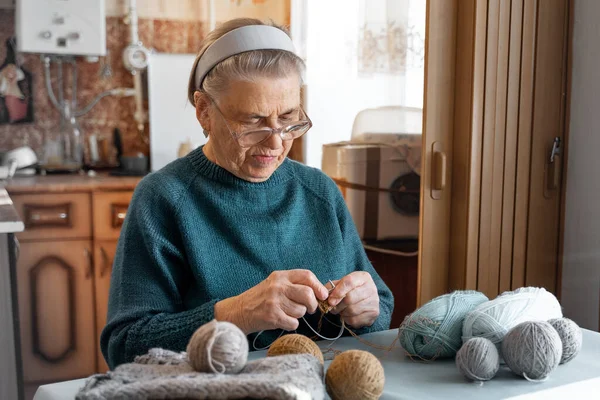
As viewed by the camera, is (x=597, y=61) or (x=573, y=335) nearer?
(x=573, y=335)

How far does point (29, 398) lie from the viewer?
2811 millimetres

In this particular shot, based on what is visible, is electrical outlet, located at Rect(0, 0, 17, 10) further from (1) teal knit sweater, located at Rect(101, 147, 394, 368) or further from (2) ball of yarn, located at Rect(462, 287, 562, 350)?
(2) ball of yarn, located at Rect(462, 287, 562, 350)

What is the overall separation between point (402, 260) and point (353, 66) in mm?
730

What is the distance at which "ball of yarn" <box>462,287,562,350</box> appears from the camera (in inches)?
41.9

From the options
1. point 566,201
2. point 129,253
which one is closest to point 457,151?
point 566,201

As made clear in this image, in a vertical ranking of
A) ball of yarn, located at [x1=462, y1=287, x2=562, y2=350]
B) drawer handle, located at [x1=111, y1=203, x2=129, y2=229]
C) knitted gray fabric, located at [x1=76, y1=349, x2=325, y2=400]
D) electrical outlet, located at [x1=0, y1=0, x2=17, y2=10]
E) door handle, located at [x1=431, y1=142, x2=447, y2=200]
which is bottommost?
drawer handle, located at [x1=111, y1=203, x2=129, y2=229]

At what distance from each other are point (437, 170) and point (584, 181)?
0.48 metres

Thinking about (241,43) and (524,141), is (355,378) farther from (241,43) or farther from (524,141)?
(524,141)

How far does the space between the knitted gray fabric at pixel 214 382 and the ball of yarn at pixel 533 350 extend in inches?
12.7

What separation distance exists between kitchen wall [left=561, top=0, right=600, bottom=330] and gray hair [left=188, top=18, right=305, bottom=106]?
4.00 feet

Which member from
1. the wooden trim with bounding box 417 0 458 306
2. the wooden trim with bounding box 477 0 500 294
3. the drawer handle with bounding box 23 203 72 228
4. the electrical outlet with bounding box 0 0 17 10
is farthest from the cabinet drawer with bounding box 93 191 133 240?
the wooden trim with bounding box 477 0 500 294

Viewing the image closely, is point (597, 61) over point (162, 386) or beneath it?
over

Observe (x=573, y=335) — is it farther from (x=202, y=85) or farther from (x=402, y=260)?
(x=402, y=260)

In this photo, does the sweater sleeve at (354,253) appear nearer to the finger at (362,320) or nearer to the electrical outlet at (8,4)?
the finger at (362,320)
